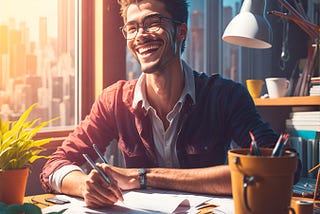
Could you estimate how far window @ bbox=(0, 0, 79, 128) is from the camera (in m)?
1.85

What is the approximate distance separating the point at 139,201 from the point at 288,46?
2.12 metres

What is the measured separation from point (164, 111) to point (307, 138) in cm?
107

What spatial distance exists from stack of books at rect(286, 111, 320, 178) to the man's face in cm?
112

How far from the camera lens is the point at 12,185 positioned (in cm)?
→ 94

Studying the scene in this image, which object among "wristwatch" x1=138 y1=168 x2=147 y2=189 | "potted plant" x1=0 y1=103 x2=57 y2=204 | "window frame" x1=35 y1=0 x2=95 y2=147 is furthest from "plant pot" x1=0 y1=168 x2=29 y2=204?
"window frame" x1=35 y1=0 x2=95 y2=147

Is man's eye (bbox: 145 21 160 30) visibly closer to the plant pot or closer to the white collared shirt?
the white collared shirt

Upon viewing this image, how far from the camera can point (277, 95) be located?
7.70 ft

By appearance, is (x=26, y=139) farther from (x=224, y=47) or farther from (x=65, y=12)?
(x=224, y=47)

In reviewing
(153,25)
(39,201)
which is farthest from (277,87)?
(39,201)

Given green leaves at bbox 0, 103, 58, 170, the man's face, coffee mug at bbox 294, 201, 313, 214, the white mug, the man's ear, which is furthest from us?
the white mug

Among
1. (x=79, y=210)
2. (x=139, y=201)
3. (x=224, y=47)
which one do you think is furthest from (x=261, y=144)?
(x=224, y=47)

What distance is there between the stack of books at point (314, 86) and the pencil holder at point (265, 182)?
5.20 feet

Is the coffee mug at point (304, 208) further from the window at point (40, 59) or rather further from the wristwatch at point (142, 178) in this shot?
the window at point (40, 59)

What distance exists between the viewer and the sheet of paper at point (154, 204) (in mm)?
960
